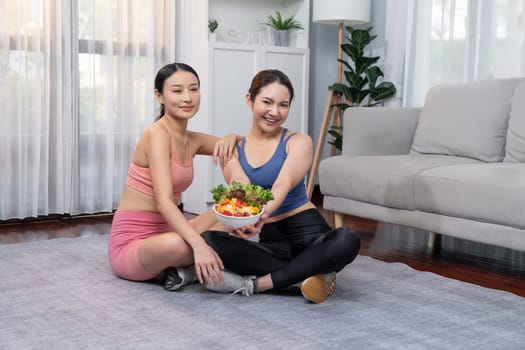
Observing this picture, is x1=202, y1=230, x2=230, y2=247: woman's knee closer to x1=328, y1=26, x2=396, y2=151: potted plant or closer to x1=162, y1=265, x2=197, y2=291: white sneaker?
x1=162, y1=265, x2=197, y2=291: white sneaker

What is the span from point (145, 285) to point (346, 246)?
0.75 metres

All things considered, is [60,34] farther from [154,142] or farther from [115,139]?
[154,142]

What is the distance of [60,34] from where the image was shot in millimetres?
3924

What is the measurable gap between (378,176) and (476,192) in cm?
55

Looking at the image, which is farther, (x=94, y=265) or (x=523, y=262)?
(x=523, y=262)

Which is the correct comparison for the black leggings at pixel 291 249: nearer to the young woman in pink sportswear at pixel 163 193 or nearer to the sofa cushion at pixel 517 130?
the young woman in pink sportswear at pixel 163 193

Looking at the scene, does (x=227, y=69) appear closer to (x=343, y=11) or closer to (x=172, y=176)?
(x=343, y=11)

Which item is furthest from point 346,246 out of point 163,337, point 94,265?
point 94,265

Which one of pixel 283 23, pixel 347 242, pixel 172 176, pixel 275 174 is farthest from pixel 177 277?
pixel 283 23

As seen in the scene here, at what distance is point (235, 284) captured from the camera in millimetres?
2326

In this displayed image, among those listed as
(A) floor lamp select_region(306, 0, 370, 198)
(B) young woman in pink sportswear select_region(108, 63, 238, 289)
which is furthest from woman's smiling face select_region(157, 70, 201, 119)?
(A) floor lamp select_region(306, 0, 370, 198)

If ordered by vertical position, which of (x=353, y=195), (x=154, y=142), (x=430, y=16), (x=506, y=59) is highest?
(x=430, y=16)

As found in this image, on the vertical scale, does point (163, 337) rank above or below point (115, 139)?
below

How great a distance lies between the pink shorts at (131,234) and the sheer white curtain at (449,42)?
8.12 ft
